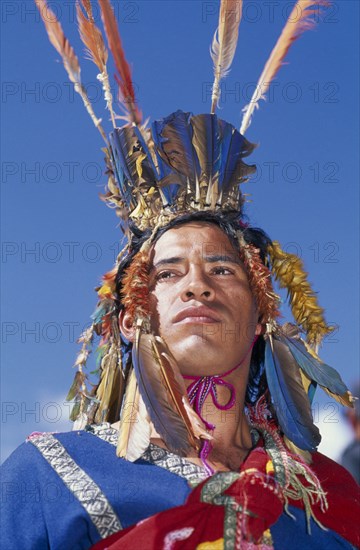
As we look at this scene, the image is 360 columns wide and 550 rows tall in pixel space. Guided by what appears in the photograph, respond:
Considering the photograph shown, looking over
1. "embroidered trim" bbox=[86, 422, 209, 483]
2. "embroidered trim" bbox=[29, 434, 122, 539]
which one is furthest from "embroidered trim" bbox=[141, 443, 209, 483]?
"embroidered trim" bbox=[29, 434, 122, 539]

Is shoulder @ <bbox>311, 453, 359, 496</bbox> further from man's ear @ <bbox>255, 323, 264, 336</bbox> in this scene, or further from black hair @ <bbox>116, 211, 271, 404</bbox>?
man's ear @ <bbox>255, 323, 264, 336</bbox>

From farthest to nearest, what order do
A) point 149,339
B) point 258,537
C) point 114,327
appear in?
1. point 114,327
2. point 149,339
3. point 258,537

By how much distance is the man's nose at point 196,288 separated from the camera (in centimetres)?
348

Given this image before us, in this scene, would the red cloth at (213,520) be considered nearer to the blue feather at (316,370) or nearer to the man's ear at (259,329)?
the blue feather at (316,370)

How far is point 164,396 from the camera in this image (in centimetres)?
339

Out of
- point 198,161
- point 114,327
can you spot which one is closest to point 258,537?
point 114,327

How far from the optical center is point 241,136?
3893 millimetres

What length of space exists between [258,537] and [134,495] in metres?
0.48

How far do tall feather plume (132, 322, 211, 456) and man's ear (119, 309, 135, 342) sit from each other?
0.49 ft

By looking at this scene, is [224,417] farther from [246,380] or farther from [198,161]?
[198,161]

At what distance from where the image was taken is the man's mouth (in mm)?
3441

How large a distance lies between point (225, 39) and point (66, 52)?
79cm

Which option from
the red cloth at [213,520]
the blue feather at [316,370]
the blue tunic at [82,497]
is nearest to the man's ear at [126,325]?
the blue tunic at [82,497]

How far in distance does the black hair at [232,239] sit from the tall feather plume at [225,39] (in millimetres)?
550
